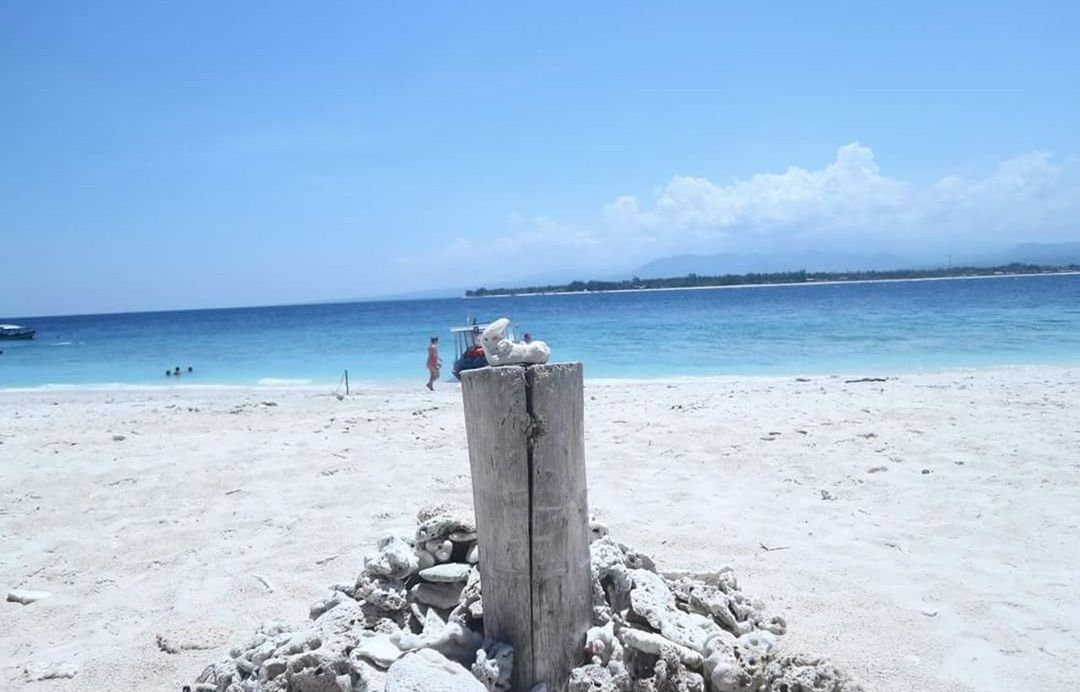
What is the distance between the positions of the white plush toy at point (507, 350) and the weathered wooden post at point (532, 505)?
9 centimetres

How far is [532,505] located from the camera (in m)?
3.47

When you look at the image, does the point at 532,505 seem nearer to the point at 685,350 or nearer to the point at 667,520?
the point at 667,520

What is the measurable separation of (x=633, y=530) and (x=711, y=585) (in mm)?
1896

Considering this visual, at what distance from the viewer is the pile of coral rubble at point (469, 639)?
3443 mm

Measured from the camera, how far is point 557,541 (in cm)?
351

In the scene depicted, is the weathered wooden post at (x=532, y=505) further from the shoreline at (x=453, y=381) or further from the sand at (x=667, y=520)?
the shoreline at (x=453, y=381)

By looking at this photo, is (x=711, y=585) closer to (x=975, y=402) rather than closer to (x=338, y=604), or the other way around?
(x=338, y=604)

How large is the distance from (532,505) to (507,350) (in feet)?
2.45

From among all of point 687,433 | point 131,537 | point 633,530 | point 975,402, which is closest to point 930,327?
point 975,402

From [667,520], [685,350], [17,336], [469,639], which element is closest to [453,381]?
[685,350]

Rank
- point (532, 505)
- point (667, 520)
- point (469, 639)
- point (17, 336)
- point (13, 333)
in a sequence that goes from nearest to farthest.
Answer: point (532, 505) < point (469, 639) < point (667, 520) < point (13, 333) < point (17, 336)

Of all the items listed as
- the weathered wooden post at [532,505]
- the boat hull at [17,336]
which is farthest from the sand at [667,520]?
the boat hull at [17,336]

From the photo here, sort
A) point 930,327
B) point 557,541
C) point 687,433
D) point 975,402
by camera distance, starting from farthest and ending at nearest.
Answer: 1. point 930,327
2. point 975,402
3. point 687,433
4. point 557,541

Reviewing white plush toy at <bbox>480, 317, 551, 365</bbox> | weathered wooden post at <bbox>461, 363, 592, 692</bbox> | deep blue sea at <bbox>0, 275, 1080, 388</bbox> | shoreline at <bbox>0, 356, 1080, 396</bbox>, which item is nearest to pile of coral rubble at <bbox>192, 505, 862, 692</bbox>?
weathered wooden post at <bbox>461, 363, 592, 692</bbox>
